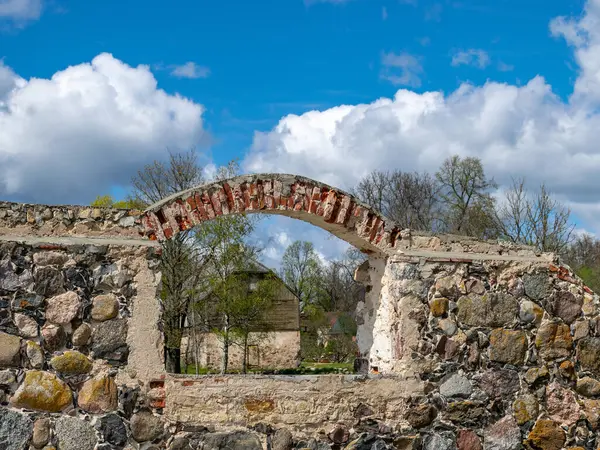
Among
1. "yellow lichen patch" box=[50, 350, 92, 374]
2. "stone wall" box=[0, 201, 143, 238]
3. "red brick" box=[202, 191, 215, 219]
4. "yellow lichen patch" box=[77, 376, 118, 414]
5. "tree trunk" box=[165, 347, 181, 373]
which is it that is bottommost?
"tree trunk" box=[165, 347, 181, 373]

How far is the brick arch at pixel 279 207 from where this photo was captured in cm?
477

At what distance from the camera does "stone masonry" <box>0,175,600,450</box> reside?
436 centimetres

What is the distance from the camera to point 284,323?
88.8 ft

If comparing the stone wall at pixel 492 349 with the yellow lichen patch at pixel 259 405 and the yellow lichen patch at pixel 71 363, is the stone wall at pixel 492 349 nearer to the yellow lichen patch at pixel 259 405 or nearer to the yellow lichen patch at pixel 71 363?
the yellow lichen patch at pixel 259 405

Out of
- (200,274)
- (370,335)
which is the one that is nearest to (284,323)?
(200,274)

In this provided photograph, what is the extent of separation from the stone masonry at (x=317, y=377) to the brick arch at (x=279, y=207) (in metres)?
0.01

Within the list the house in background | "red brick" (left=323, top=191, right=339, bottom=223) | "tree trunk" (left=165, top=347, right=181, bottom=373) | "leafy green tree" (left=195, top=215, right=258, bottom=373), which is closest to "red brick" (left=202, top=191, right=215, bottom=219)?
"red brick" (left=323, top=191, right=339, bottom=223)

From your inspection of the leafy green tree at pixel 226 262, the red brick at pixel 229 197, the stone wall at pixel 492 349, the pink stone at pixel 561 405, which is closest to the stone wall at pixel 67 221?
the red brick at pixel 229 197

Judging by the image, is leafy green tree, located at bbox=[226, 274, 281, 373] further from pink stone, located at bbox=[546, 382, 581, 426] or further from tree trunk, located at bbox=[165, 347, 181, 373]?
pink stone, located at bbox=[546, 382, 581, 426]

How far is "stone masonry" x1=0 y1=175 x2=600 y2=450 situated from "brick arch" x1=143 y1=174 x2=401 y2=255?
0.05ft

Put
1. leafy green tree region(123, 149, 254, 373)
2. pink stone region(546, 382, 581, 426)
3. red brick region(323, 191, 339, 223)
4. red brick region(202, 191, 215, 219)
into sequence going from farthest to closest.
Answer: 1. leafy green tree region(123, 149, 254, 373)
2. pink stone region(546, 382, 581, 426)
3. red brick region(323, 191, 339, 223)
4. red brick region(202, 191, 215, 219)

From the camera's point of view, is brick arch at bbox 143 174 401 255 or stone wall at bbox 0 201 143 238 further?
brick arch at bbox 143 174 401 255

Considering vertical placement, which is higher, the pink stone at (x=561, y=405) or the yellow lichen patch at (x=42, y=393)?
the yellow lichen patch at (x=42, y=393)

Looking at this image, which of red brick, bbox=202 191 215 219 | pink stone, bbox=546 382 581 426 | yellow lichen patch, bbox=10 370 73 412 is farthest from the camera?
pink stone, bbox=546 382 581 426
